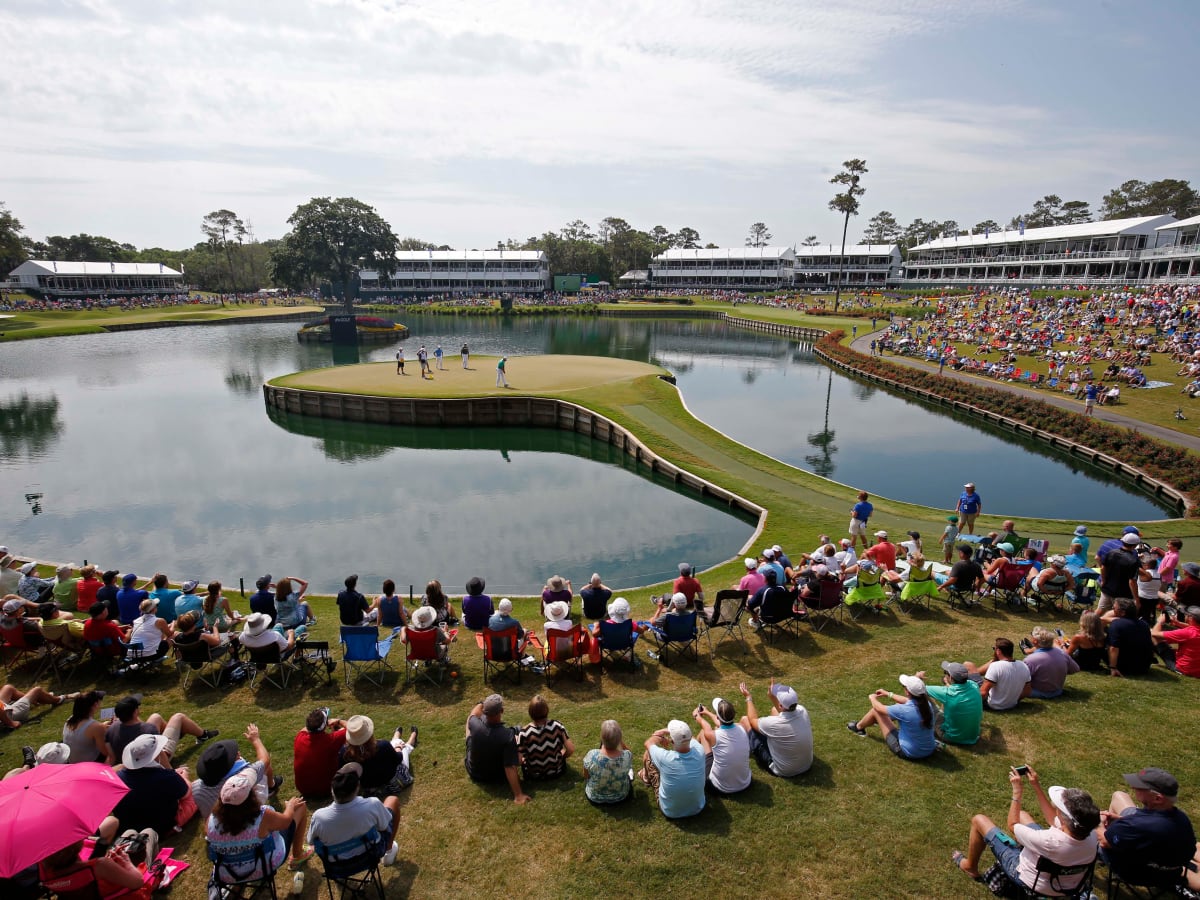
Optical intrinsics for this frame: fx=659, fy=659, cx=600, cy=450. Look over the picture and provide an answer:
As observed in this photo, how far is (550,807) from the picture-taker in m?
6.89

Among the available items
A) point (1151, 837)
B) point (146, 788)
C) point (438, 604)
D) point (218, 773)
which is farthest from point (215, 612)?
point (1151, 837)

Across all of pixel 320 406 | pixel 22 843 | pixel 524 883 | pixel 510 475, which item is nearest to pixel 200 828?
pixel 22 843

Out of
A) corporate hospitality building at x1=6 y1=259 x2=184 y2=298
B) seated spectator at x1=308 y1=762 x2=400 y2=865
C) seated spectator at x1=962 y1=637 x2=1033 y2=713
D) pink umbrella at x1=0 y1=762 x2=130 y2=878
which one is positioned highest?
corporate hospitality building at x1=6 y1=259 x2=184 y2=298

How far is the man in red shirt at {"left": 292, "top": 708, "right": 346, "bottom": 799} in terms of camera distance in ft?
22.4

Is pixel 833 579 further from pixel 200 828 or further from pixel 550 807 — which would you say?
pixel 200 828

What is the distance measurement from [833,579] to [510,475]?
60.4 feet

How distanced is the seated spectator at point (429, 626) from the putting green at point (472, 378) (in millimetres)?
27422

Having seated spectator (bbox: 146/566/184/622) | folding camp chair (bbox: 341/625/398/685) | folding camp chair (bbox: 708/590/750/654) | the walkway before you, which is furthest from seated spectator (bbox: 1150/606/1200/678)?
the walkway

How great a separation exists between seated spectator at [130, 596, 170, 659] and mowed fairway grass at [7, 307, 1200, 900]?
504 millimetres

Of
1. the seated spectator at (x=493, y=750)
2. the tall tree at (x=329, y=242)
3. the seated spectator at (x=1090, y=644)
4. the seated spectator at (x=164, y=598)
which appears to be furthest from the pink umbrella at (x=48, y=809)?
the tall tree at (x=329, y=242)

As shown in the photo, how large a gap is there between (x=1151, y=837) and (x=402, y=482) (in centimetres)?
2527

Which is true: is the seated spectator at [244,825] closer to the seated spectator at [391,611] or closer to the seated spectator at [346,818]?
the seated spectator at [346,818]

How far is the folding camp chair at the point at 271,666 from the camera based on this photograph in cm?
960

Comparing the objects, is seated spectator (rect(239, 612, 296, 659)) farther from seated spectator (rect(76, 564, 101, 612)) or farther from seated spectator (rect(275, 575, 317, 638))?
seated spectator (rect(76, 564, 101, 612))
